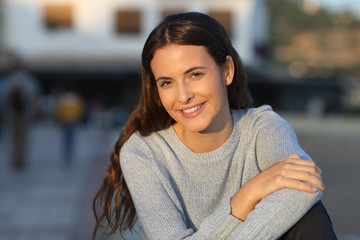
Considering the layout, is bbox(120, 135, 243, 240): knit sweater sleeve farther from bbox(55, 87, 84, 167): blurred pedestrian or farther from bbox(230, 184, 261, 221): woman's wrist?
bbox(55, 87, 84, 167): blurred pedestrian

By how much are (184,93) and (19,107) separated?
7.59 meters

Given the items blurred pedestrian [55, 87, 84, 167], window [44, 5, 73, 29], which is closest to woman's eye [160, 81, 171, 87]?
blurred pedestrian [55, 87, 84, 167]

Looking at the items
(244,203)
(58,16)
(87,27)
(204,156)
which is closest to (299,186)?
(244,203)

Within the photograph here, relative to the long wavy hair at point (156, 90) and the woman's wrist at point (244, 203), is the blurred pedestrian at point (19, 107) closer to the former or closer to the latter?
the long wavy hair at point (156, 90)

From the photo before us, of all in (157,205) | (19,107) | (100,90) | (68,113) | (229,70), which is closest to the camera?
(157,205)

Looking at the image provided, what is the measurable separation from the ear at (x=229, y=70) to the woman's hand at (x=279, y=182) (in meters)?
0.51

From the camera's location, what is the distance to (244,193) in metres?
2.14

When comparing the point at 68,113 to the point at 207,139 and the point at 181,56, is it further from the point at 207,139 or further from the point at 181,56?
the point at 181,56

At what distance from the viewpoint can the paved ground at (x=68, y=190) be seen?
5781 millimetres

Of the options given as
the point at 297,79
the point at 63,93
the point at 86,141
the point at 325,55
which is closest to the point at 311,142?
the point at 86,141

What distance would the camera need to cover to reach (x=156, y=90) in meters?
2.56

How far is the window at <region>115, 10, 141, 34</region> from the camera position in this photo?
28109 millimetres

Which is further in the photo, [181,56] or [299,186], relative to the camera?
[181,56]

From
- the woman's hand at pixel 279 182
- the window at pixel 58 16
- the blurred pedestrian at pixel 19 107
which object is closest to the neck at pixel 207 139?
the woman's hand at pixel 279 182
